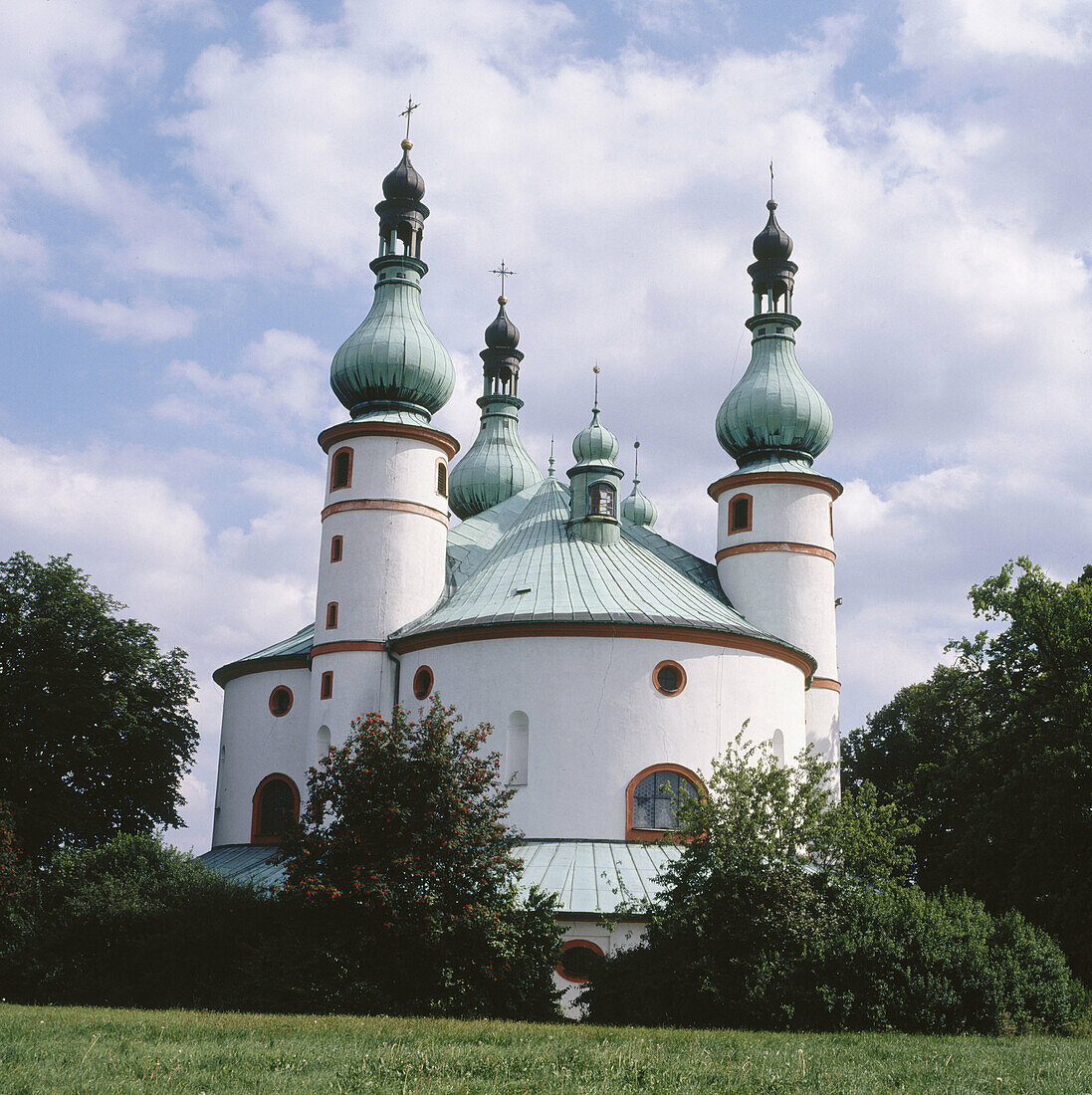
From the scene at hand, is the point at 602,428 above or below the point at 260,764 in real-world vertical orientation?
above

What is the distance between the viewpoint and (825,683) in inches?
1522

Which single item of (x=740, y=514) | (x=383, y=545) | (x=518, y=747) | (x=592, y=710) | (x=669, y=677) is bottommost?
(x=518, y=747)

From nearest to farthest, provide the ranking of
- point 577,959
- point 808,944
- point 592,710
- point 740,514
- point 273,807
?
point 808,944 < point 577,959 < point 592,710 < point 273,807 < point 740,514

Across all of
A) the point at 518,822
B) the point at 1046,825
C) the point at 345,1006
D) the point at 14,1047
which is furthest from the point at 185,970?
the point at 1046,825

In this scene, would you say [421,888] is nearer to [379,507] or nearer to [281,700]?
[379,507]

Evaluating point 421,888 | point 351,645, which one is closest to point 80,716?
point 351,645

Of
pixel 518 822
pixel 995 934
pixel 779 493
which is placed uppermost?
pixel 779 493

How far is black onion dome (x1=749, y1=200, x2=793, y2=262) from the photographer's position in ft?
139

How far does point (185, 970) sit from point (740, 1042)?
12089 mm

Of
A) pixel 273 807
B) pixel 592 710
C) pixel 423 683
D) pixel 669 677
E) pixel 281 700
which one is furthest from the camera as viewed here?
pixel 281 700

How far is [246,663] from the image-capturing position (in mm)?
38812

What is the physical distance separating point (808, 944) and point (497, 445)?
3052 centimetres

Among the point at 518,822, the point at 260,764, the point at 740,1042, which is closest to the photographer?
the point at 740,1042

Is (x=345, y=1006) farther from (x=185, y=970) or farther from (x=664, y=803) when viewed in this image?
(x=664, y=803)
